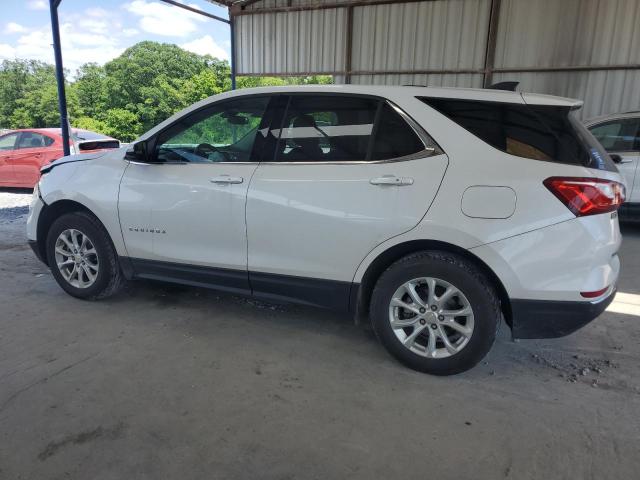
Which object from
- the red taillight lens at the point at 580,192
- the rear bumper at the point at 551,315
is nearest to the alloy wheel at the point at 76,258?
the rear bumper at the point at 551,315

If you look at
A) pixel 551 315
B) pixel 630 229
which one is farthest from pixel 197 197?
pixel 630 229

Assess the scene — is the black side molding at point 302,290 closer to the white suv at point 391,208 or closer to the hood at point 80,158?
the white suv at point 391,208

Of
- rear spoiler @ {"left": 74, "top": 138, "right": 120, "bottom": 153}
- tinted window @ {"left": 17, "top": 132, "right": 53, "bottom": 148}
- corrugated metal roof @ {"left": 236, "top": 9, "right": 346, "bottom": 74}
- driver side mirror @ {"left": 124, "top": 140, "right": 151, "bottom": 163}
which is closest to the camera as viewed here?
driver side mirror @ {"left": 124, "top": 140, "right": 151, "bottom": 163}

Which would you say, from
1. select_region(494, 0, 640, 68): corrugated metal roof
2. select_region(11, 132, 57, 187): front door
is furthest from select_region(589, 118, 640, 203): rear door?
select_region(11, 132, 57, 187): front door

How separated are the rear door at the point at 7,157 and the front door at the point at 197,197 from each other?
8.34m

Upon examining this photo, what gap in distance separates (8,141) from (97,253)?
332 inches

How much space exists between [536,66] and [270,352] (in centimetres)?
851

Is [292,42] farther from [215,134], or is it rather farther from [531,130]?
[531,130]

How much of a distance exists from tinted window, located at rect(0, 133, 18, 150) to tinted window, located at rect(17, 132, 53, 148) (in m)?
0.19

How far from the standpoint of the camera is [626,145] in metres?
6.92

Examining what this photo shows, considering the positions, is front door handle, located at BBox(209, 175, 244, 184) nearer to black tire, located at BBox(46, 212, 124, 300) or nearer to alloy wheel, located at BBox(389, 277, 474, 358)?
black tire, located at BBox(46, 212, 124, 300)

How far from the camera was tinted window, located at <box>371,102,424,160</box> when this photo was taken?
9.86ft

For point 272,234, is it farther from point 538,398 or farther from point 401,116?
point 538,398

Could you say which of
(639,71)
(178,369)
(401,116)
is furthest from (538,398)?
(639,71)
